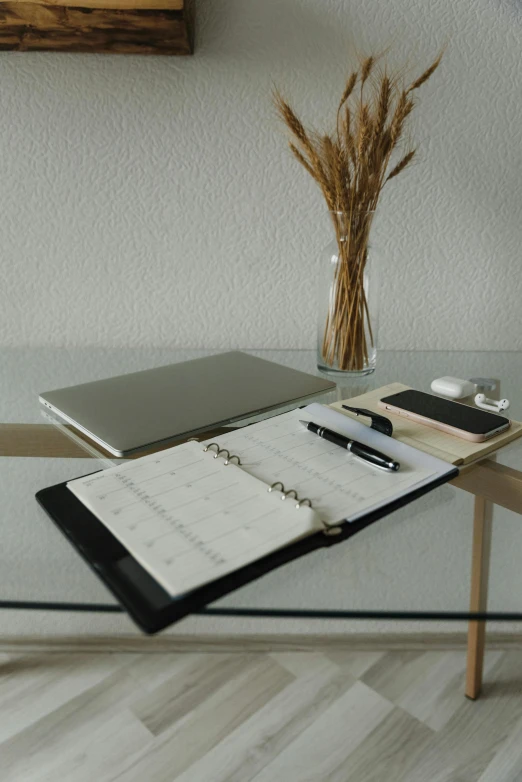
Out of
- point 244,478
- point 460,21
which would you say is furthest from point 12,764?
point 460,21

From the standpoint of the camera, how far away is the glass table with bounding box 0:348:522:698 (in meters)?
0.46

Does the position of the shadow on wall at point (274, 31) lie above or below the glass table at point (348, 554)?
above

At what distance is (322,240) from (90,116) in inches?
16.1

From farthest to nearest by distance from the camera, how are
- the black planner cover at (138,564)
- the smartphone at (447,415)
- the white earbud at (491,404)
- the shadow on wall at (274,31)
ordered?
the shadow on wall at (274,31)
the white earbud at (491,404)
the smartphone at (447,415)
the black planner cover at (138,564)

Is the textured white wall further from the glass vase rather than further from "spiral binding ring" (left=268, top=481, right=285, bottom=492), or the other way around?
"spiral binding ring" (left=268, top=481, right=285, bottom=492)

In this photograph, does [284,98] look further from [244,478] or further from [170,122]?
[244,478]

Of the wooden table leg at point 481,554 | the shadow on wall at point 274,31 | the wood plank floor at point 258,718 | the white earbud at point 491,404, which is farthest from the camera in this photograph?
the wood plank floor at point 258,718

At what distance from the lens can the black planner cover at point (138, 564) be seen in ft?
1.32

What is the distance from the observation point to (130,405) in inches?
29.3

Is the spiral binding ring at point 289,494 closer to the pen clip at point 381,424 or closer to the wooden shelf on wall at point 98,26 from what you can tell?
the pen clip at point 381,424

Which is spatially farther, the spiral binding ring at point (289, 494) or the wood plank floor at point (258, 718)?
the wood plank floor at point (258, 718)

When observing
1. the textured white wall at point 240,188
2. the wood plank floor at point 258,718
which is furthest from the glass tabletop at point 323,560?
the wood plank floor at point 258,718

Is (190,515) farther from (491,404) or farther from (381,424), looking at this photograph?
(491,404)

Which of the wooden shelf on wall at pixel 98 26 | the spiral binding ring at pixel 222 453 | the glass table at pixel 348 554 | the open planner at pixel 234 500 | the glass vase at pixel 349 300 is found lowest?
the glass table at pixel 348 554
